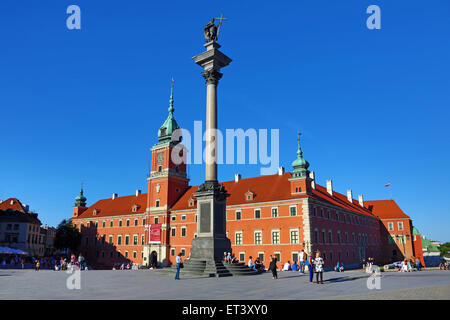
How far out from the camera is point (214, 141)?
23109 mm

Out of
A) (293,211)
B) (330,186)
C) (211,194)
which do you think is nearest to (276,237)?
(293,211)

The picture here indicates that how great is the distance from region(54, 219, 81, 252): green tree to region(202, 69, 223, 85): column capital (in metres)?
A: 58.8

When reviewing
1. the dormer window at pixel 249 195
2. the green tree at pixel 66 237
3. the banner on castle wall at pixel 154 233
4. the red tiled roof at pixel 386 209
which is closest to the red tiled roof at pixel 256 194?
the dormer window at pixel 249 195

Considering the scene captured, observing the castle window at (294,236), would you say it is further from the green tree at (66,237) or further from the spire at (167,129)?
the green tree at (66,237)

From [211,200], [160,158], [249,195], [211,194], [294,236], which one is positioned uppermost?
[160,158]

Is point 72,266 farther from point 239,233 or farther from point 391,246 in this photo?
point 391,246

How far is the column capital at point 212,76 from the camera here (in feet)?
80.1

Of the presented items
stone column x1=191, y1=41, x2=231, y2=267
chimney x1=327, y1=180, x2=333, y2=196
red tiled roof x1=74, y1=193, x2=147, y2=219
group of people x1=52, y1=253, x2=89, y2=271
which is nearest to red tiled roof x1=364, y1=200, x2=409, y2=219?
chimney x1=327, y1=180, x2=333, y2=196

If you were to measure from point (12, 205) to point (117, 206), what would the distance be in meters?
25.6

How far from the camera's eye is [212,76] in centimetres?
2441

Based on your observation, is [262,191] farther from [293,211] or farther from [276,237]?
[276,237]

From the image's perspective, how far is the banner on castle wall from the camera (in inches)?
2318

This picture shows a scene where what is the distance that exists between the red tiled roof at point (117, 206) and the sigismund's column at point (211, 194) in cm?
4609
